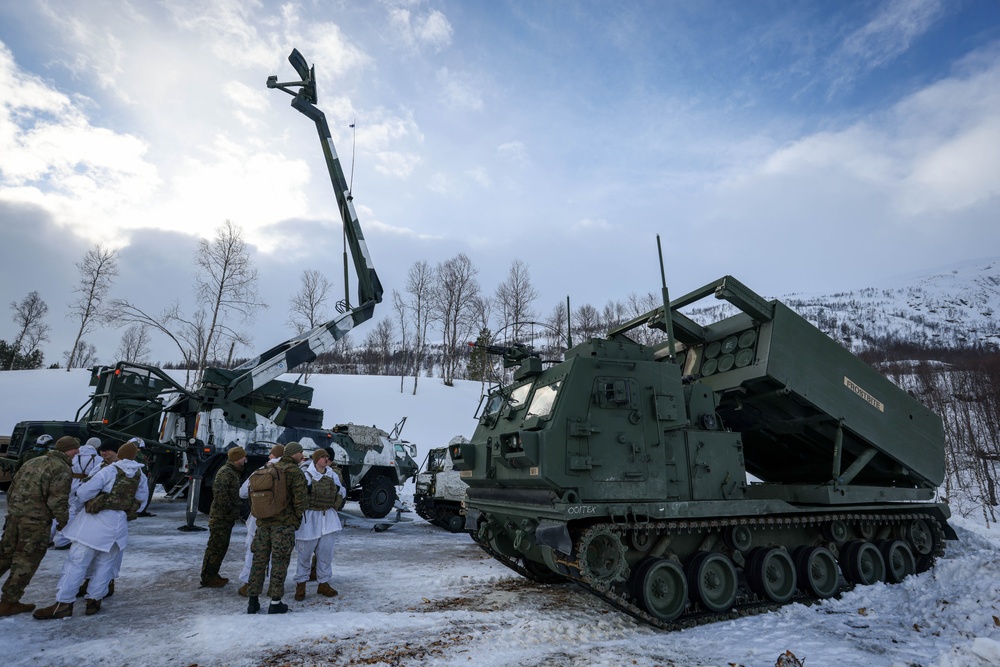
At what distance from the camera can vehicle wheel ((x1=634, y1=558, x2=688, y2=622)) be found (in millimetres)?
5848

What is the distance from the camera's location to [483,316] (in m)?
38.6

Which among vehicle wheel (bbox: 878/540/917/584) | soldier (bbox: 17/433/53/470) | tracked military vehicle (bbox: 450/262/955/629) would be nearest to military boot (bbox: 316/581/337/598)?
tracked military vehicle (bbox: 450/262/955/629)

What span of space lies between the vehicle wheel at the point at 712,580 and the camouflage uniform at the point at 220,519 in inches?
221

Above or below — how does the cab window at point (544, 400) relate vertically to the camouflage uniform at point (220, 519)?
above

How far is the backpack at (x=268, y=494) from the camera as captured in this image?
6.03m

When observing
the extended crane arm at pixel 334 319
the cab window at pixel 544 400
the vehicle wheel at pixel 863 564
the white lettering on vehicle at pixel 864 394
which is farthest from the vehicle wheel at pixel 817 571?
the extended crane arm at pixel 334 319

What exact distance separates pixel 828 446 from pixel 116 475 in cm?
933

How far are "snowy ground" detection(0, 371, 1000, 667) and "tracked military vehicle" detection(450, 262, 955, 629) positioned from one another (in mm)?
458

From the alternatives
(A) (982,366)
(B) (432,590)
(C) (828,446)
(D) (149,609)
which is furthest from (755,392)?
(A) (982,366)

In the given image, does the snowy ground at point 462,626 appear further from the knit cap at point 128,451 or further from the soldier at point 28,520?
the knit cap at point 128,451

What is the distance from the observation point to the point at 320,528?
6844 mm

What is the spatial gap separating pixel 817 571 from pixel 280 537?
22.2 ft

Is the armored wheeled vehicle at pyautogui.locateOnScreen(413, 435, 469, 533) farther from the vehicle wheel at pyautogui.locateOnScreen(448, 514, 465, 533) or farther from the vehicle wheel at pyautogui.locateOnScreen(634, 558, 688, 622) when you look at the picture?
the vehicle wheel at pyautogui.locateOnScreen(634, 558, 688, 622)

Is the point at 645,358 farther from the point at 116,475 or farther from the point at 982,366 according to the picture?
the point at 982,366
